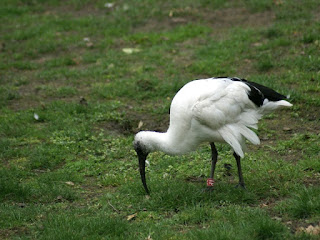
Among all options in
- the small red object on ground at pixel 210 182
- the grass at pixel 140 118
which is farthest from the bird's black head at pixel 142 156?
the small red object on ground at pixel 210 182

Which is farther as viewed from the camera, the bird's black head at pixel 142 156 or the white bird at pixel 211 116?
the bird's black head at pixel 142 156

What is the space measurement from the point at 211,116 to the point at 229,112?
1.04ft

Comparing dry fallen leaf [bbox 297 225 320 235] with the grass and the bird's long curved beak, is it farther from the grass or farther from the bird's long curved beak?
the bird's long curved beak

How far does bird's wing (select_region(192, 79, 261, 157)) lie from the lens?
21.7 ft

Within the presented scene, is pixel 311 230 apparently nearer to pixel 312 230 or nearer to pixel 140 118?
pixel 312 230

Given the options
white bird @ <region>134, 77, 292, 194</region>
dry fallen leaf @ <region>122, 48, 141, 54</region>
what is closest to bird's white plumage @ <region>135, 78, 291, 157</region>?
white bird @ <region>134, 77, 292, 194</region>

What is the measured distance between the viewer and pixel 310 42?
456 inches

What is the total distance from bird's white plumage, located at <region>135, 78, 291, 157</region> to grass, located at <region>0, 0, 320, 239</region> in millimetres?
606

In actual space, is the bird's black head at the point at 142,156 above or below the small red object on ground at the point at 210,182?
above

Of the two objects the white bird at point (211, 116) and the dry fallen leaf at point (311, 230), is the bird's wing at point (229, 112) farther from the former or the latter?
the dry fallen leaf at point (311, 230)

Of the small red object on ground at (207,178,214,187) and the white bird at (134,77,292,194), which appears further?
the small red object on ground at (207,178,214,187)

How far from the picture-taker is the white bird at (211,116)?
6.66 m

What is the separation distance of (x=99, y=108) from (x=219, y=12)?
5.74m

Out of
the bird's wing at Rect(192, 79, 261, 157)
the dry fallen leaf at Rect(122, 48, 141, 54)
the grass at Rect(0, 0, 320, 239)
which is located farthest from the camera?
the dry fallen leaf at Rect(122, 48, 141, 54)
